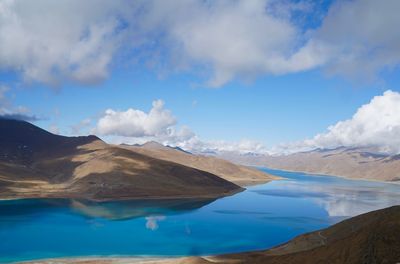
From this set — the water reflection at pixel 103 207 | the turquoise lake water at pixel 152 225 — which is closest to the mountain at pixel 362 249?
the turquoise lake water at pixel 152 225

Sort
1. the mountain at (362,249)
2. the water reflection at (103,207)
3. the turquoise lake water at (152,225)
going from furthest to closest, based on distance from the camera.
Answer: the water reflection at (103,207)
the turquoise lake water at (152,225)
the mountain at (362,249)

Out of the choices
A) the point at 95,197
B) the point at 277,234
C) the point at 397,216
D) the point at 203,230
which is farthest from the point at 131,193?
the point at 397,216

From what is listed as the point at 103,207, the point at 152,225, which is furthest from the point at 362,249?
the point at 103,207

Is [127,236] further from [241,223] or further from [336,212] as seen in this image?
[336,212]

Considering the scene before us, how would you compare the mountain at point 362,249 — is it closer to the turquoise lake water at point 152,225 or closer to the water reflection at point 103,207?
the turquoise lake water at point 152,225

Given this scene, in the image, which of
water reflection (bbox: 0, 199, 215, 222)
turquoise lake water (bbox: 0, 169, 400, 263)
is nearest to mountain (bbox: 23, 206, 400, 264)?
turquoise lake water (bbox: 0, 169, 400, 263)

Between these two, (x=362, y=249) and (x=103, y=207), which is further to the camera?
(x=103, y=207)

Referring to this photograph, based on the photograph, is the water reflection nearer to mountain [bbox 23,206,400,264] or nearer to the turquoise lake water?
the turquoise lake water

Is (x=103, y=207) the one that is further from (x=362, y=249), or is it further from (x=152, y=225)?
(x=362, y=249)

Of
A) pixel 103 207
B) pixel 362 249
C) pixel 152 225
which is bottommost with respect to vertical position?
pixel 152 225
